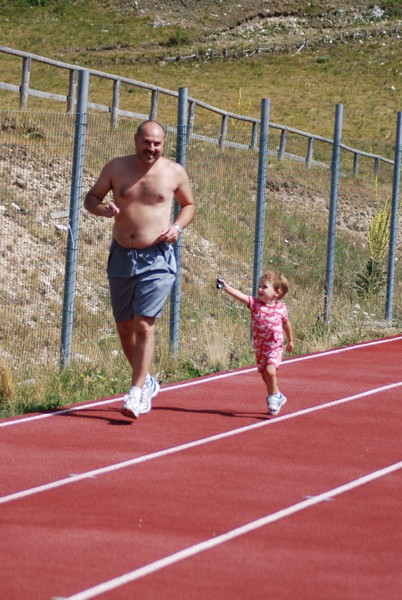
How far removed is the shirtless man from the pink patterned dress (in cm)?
87

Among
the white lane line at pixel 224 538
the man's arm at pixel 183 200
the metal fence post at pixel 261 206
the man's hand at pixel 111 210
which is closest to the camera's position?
the white lane line at pixel 224 538

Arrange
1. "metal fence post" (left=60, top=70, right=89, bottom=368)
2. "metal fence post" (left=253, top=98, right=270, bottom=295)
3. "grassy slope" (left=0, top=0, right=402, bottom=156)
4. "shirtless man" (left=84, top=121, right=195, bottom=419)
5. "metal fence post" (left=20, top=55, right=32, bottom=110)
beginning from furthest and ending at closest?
"grassy slope" (left=0, top=0, right=402, bottom=156) → "metal fence post" (left=20, top=55, right=32, bottom=110) → "metal fence post" (left=253, top=98, right=270, bottom=295) → "metal fence post" (left=60, top=70, right=89, bottom=368) → "shirtless man" (left=84, top=121, right=195, bottom=419)

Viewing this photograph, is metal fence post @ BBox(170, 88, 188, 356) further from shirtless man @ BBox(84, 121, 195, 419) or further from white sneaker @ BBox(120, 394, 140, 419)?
white sneaker @ BBox(120, 394, 140, 419)

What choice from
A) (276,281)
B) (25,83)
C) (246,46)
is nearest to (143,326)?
(276,281)

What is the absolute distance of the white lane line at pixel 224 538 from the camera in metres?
5.67

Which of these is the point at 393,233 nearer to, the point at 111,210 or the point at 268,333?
the point at 268,333

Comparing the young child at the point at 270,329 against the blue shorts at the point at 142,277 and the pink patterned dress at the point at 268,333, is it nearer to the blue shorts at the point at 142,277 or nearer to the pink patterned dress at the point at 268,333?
the pink patterned dress at the point at 268,333

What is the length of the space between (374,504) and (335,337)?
8.91 meters

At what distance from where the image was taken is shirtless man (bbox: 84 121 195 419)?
9.75 metres

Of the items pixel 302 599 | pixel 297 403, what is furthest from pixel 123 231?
pixel 302 599

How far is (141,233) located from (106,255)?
8134mm

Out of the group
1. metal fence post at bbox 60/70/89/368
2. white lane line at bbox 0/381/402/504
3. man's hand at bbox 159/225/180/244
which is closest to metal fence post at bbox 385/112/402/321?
white lane line at bbox 0/381/402/504

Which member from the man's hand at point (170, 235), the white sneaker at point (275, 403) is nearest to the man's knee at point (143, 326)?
the man's hand at point (170, 235)

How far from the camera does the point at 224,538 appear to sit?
259 inches
